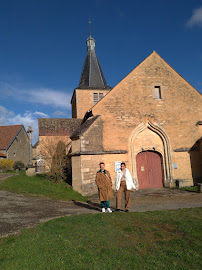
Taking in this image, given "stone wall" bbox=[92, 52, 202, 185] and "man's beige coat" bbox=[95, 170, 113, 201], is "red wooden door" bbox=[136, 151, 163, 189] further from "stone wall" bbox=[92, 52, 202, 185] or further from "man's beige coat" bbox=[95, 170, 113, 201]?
"man's beige coat" bbox=[95, 170, 113, 201]

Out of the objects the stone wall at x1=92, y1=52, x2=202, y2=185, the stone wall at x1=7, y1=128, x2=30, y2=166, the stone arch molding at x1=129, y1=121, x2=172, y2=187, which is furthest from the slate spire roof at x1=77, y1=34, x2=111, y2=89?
the stone arch molding at x1=129, y1=121, x2=172, y2=187

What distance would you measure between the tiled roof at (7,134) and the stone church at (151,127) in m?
19.7

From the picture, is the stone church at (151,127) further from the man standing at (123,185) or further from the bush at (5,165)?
the bush at (5,165)

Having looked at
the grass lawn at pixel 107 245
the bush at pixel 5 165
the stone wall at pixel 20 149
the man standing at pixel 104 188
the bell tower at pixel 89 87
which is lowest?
the grass lawn at pixel 107 245

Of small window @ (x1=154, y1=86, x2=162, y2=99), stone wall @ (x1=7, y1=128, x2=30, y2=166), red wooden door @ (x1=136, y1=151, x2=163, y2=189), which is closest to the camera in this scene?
red wooden door @ (x1=136, y1=151, x2=163, y2=189)

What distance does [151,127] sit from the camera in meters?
13.7

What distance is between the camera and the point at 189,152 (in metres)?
13.9

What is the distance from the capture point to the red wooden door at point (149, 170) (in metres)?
13.4

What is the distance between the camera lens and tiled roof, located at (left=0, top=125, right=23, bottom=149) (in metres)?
29.1

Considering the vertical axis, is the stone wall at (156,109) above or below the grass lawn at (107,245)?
above

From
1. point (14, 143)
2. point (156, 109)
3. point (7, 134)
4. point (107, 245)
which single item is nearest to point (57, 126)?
point (14, 143)

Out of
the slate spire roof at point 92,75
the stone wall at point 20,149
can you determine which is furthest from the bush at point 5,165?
the slate spire roof at point 92,75

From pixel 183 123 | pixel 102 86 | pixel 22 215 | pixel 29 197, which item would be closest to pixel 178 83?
pixel 183 123

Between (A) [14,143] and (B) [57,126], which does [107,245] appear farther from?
(A) [14,143]
